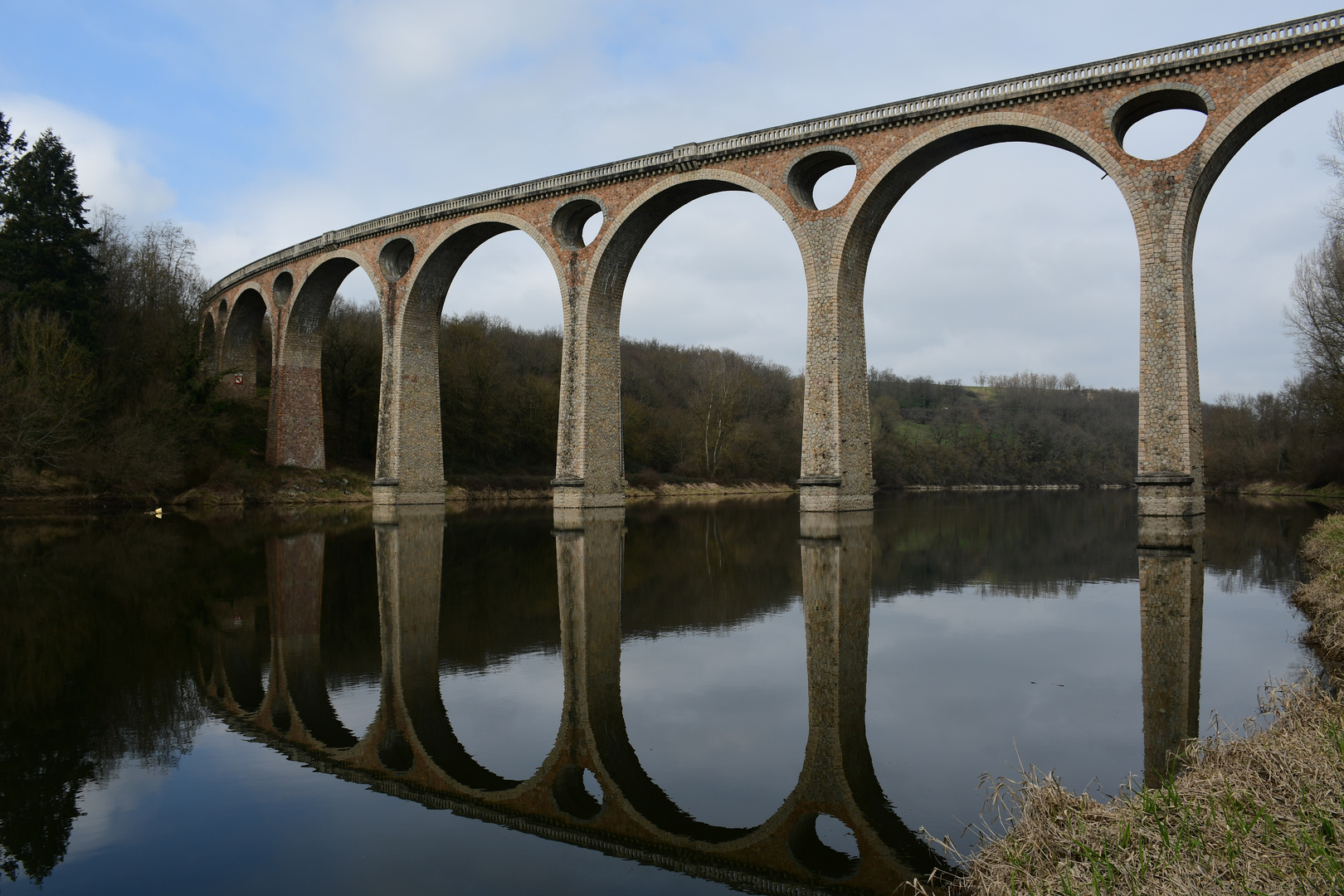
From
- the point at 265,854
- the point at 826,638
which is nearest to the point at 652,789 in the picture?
the point at 265,854

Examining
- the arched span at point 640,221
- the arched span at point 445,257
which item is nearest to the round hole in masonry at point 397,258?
the arched span at point 445,257

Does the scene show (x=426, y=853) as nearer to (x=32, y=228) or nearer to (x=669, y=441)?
(x=32, y=228)

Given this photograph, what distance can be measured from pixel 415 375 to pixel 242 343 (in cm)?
1624

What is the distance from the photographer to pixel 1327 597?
8305mm

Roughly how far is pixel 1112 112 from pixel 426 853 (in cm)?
1989

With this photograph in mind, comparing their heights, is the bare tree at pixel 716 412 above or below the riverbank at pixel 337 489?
above

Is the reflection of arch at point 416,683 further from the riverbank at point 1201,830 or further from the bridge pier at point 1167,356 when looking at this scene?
the bridge pier at point 1167,356

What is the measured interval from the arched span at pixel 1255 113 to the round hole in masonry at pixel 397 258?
24.4 m

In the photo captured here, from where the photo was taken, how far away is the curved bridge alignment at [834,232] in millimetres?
17312

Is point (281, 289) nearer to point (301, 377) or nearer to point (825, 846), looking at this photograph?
point (301, 377)

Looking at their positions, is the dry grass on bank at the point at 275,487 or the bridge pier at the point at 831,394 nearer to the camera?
the bridge pier at the point at 831,394

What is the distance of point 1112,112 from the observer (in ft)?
59.8

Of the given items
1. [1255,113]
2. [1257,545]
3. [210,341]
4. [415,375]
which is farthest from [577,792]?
[210,341]

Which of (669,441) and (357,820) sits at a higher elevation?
(669,441)
